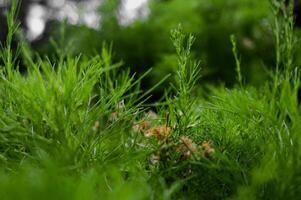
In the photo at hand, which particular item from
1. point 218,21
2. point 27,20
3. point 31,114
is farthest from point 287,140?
point 27,20

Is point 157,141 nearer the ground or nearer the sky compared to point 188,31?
nearer the sky

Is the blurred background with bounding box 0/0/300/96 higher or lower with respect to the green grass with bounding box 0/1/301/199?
lower

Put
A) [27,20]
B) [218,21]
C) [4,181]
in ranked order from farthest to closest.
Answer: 1. [27,20]
2. [218,21]
3. [4,181]

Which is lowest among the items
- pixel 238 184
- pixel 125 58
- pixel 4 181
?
pixel 125 58

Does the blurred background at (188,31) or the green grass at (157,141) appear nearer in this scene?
the green grass at (157,141)

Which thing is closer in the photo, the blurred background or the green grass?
the green grass

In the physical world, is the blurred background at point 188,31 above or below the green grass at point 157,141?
below

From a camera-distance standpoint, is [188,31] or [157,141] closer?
[157,141]

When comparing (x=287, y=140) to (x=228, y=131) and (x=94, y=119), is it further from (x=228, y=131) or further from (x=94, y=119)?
(x=94, y=119)
